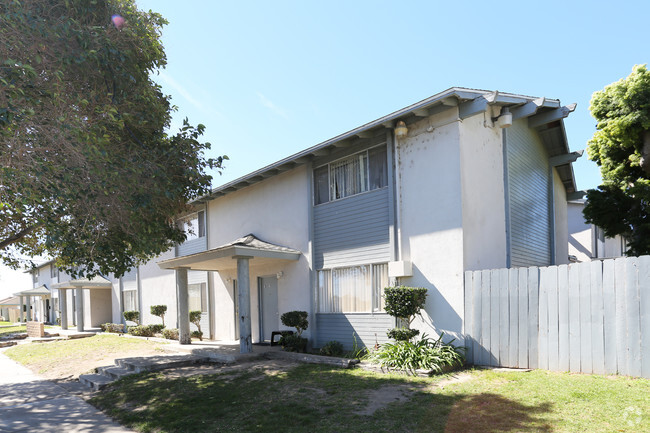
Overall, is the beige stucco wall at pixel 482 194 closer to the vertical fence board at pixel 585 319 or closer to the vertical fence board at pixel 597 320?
the vertical fence board at pixel 585 319

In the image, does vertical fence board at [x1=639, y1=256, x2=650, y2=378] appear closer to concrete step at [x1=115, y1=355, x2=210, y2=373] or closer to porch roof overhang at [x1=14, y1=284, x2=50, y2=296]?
concrete step at [x1=115, y1=355, x2=210, y2=373]

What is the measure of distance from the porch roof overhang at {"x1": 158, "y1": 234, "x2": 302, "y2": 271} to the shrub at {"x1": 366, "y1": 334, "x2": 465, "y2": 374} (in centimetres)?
451

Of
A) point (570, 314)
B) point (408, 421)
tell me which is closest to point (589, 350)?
point (570, 314)

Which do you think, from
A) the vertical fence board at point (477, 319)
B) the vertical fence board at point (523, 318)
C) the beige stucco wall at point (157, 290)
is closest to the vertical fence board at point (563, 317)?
the vertical fence board at point (523, 318)

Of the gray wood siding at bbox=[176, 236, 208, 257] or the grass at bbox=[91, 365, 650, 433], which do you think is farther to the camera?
the gray wood siding at bbox=[176, 236, 208, 257]

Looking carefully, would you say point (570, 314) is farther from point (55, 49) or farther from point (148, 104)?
point (55, 49)

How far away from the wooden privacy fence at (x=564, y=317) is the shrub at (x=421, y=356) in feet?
1.45

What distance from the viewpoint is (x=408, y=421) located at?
624 centimetres

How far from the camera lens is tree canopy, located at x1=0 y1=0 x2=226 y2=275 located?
270 inches

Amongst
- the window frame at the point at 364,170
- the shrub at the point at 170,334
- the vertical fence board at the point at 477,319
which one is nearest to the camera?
the vertical fence board at the point at 477,319

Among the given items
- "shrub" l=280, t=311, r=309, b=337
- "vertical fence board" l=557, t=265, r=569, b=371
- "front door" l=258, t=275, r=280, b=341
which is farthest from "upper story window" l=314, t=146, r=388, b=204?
"vertical fence board" l=557, t=265, r=569, b=371

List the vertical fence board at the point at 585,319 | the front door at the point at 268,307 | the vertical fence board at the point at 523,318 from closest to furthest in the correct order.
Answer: the vertical fence board at the point at 585,319 < the vertical fence board at the point at 523,318 < the front door at the point at 268,307

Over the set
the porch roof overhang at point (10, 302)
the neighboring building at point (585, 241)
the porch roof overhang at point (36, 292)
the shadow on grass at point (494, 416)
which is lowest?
the porch roof overhang at point (10, 302)

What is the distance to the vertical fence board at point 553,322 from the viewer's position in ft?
27.5
